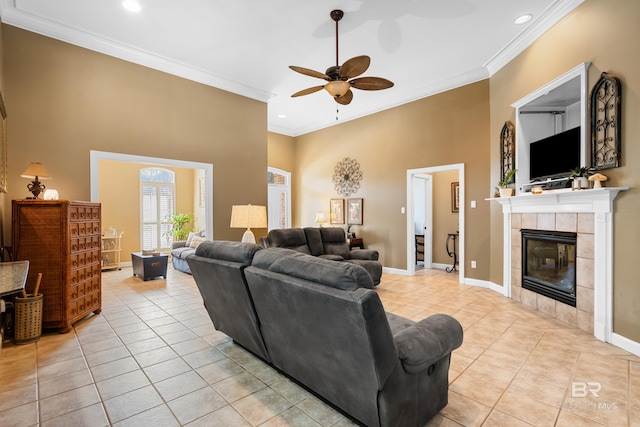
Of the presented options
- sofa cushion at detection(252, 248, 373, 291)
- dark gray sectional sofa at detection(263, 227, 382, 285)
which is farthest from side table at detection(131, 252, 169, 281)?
sofa cushion at detection(252, 248, 373, 291)

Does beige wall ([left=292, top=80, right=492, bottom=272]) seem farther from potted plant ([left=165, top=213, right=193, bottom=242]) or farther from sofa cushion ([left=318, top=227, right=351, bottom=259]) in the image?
potted plant ([left=165, top=213, right=193, bottom=242])

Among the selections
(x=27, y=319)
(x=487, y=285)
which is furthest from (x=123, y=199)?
(x=487, y=285)

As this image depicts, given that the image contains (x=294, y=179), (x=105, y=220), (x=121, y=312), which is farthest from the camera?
(x=294, y=179)

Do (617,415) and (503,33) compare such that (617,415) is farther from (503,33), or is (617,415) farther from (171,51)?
(171,51)

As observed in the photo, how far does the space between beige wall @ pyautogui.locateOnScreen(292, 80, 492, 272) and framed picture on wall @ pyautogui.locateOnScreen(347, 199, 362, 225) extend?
0.44ft

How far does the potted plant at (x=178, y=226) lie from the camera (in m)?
8.09

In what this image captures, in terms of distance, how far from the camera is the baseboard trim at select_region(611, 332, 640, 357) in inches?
104

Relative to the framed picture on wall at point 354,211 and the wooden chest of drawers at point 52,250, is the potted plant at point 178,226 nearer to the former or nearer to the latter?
the framed picture on wall at point 354,211

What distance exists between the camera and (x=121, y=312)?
3771 mm

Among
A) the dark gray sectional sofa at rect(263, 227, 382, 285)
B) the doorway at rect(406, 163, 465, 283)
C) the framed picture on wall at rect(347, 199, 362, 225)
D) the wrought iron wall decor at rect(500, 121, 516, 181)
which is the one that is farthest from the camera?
the framed picture on wall at rect(347, 199, 362, 225)

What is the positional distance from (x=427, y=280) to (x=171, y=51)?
5622 millimetres

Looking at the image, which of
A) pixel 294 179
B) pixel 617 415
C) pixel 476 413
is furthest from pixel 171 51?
pixel 617 415

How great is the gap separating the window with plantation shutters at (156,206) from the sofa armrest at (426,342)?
25.5 feet

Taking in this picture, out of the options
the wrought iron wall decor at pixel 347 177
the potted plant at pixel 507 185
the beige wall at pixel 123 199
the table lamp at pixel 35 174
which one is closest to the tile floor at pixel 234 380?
the table lamp at pixel 35 174
